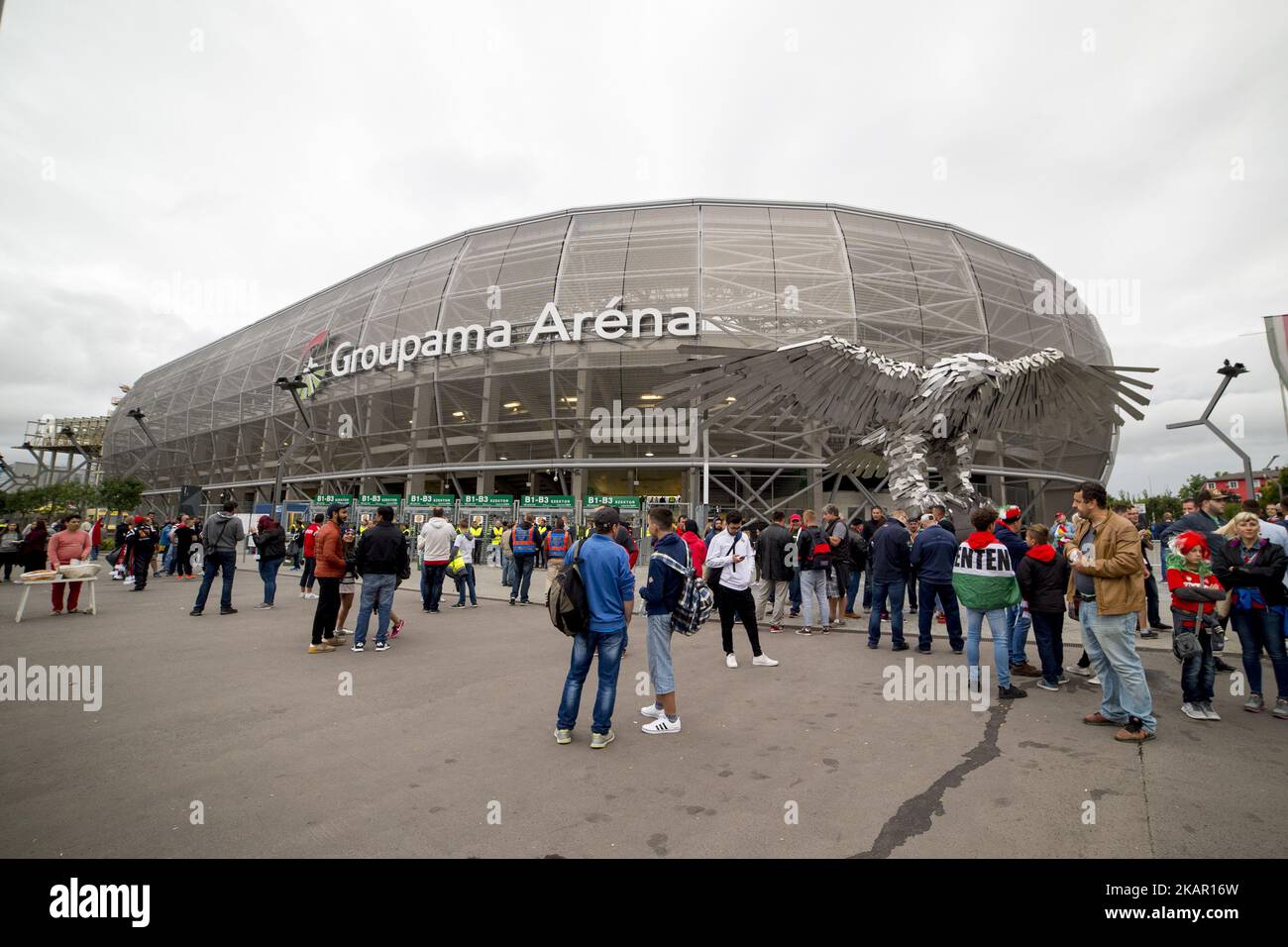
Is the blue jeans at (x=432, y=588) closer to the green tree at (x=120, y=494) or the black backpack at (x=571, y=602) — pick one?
the black backpack at (x=571, y=602)

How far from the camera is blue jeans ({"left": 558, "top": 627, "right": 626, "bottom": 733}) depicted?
12.4 feet

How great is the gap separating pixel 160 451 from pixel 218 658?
136ft

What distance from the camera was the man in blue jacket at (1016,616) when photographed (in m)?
5.68

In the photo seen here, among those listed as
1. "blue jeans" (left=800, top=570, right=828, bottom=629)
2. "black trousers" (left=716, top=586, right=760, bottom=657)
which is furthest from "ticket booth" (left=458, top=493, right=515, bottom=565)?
"black trousers" (left=716, top=586, right=760, bottom=657)

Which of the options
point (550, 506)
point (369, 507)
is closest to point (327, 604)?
point (550, 506)

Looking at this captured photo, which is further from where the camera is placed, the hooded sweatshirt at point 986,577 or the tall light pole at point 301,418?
the tall light pole at point 301,418

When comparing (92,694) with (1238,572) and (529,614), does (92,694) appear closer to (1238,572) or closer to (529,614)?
(529,614)

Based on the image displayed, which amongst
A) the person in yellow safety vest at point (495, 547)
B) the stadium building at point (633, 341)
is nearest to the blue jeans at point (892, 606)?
the stadium building at point (633, 341)

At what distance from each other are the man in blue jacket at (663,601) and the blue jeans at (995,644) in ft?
9.37

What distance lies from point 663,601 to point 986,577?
3062 millimetres

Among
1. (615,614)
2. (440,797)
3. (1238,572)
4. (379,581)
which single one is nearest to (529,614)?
(379,581)

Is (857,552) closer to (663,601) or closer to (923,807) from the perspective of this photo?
(663,601)

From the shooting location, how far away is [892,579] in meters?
6.90

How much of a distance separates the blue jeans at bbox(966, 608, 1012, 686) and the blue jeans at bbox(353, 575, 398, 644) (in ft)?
20.9
